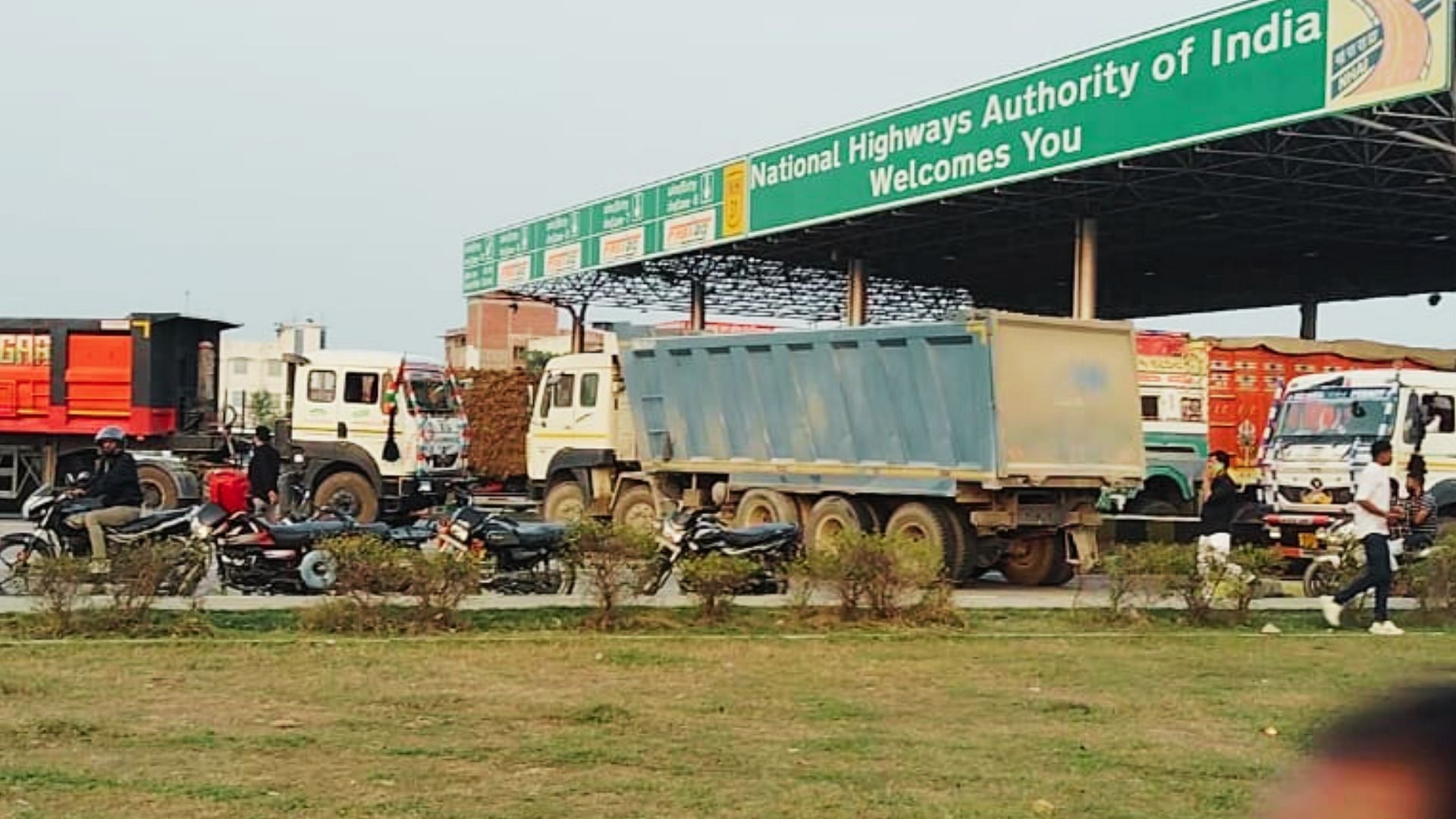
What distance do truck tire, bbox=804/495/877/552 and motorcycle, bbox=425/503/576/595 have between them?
12.0 ft

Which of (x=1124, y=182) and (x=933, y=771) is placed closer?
(x=933, y=771)

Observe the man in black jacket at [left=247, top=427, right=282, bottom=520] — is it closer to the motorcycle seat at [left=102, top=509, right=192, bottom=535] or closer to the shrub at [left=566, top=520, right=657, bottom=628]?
the motorcycle seat at [left=102, top=509, right=192, bottom=535]

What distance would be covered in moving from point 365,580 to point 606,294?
32.6m

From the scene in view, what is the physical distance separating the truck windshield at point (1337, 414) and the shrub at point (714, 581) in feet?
29.0

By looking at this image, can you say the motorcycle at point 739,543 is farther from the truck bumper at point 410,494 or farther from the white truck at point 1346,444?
the truck bumper at point 410,494

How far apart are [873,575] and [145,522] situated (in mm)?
5917

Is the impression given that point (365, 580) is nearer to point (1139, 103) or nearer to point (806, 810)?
point (806, 810)

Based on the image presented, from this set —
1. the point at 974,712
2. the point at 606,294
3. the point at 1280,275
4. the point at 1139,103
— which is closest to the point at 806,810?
the point at 974,712

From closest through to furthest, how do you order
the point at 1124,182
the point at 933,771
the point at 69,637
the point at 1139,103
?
the point at 933,771, the point at 69,637, the point at 1139,103, the point at 1124,182

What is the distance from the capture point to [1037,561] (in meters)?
17.2

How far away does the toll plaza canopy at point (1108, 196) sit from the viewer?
64.1ft

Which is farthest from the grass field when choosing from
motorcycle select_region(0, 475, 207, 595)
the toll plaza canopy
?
the toll plaza canopy

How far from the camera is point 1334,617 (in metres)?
13.2

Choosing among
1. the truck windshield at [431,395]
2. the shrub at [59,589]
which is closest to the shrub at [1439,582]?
the shrub at [59,589]
